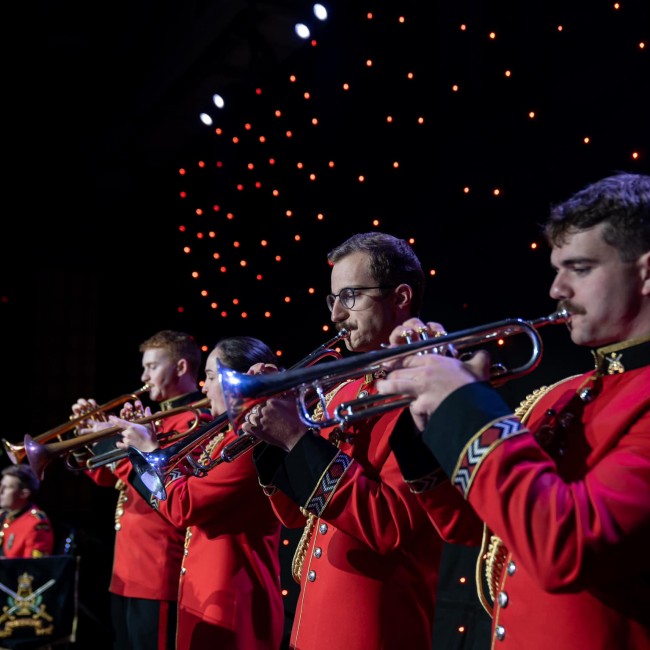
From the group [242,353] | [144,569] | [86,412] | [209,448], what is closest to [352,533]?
[209,448]

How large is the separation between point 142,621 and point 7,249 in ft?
20.1

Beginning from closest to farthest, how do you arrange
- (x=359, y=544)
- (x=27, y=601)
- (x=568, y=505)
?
1. (x=568, y=505)
2. (x=359, y=544)
3. (x=27, y=601)

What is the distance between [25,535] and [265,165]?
384 centimetres

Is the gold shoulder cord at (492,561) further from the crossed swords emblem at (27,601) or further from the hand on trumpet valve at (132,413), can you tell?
the crossed swords emblem at (27,601)

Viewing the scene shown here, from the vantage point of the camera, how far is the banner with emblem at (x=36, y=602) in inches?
223

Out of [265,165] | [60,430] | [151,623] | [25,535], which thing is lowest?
[151,623]

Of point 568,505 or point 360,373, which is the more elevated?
point 360,373

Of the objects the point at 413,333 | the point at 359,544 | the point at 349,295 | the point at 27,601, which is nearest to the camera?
the point at 413,333

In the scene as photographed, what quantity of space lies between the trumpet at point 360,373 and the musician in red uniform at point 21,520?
544 centimetres

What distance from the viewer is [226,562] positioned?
3.23m

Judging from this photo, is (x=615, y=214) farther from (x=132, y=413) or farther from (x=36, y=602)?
(x=36, y=602)

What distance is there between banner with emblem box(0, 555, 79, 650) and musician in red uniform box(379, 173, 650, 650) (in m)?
4.86

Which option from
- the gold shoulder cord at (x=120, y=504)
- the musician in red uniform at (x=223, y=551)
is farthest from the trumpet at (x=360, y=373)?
the gold shoulder cord at (x=120, y=504)

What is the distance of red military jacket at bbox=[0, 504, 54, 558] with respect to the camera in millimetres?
6730
